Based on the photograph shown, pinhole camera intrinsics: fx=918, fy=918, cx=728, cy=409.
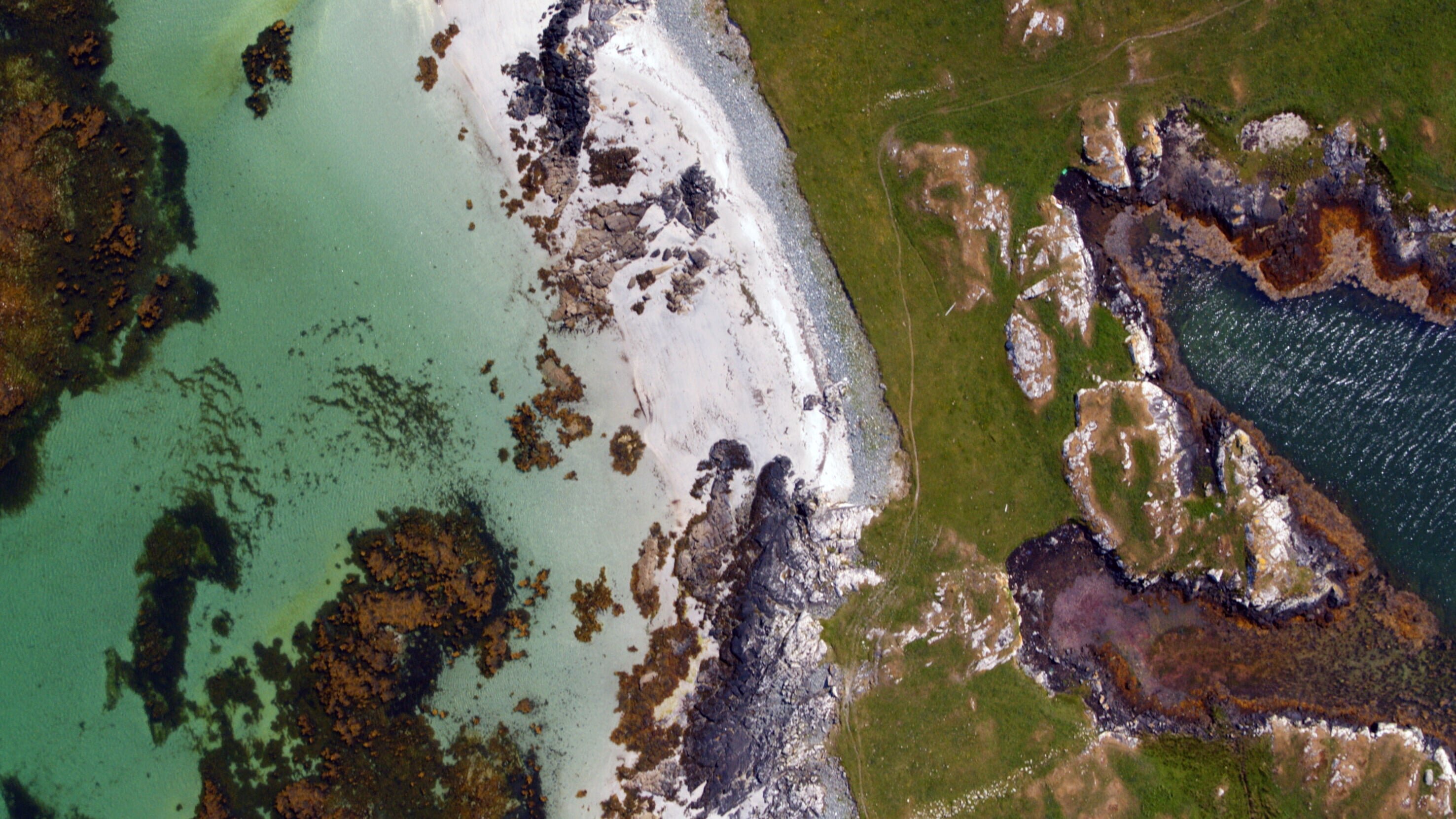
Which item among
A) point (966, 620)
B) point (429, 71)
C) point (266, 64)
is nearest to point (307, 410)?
point (266, 64)

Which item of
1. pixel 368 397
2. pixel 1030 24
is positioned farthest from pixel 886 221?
pixel 368 397

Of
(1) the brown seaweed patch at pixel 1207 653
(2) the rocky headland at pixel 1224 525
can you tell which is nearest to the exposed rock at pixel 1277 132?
(2) the rocky headland at pixel 1224 525

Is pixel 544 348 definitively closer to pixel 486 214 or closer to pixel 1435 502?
pixel 486 214

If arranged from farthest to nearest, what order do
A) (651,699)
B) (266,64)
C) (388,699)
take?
(266,64) → (651,699) → (388,699)

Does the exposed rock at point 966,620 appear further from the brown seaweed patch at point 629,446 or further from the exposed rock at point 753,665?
the brown seaweed patch at point 629,446

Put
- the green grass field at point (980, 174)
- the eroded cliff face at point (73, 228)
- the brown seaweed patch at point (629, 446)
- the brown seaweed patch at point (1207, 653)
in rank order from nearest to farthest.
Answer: the eroded cliff face at point (73, 228), the green grass field at point (980, 174), the brown seaweed patch at point (629, 446), the brown seaweed patch at point (1207, 653)

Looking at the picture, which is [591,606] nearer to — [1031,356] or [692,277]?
[692,277]

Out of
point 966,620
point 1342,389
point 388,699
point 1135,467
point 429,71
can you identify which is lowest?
point 966,620
